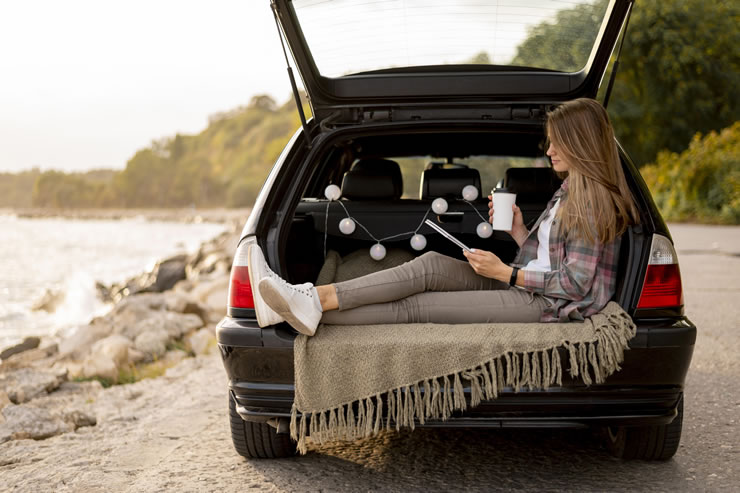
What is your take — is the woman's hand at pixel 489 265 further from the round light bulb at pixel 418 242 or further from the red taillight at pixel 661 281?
the round light bulb at pixel 418 242

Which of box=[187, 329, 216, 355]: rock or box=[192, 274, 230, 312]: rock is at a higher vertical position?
box=[187, 329, 216, 355]: rock

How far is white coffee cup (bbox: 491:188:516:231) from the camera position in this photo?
129 inches

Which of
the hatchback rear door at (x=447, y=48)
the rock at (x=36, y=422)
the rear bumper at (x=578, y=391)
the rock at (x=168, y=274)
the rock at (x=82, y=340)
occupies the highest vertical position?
the hatchback rear door at (x=447, y=48)

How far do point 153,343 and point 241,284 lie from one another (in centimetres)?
476

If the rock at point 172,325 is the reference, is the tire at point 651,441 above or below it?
above

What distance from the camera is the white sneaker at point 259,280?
2.93 metres

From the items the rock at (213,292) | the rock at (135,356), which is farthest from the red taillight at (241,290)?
the rock at (213,292)

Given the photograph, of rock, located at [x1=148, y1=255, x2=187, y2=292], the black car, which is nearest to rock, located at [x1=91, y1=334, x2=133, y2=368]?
the black car

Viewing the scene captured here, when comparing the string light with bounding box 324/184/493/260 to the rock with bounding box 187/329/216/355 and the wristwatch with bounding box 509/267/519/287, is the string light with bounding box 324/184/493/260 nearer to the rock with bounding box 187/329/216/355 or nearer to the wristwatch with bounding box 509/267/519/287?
the wristwatch with bounding box 509/267/519/287

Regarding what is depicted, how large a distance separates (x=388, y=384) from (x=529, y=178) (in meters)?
1.83

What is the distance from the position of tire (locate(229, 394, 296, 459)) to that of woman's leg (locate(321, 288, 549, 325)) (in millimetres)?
715

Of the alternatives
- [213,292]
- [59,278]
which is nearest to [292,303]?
[213,292]

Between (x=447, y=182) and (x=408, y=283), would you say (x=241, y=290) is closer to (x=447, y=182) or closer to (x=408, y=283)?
(x=408, y=283)

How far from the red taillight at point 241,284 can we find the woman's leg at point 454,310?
1.06 feet
